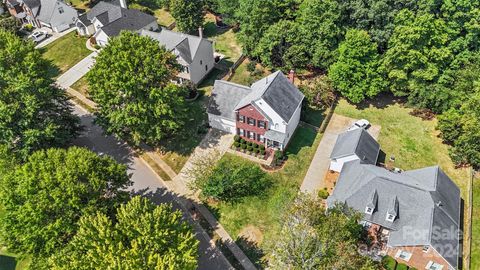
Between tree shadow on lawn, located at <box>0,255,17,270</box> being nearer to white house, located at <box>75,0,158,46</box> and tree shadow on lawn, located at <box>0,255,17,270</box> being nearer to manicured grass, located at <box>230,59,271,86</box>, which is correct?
manicured grass, located at <box>230,59,271,86</box>

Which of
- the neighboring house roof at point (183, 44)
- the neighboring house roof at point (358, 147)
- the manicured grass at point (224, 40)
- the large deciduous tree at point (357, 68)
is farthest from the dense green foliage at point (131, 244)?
the manicured grass at point (224, 40)

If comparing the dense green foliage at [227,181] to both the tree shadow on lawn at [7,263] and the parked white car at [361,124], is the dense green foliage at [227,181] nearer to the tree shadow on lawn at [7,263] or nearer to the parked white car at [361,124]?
the parked white car at [361,124]

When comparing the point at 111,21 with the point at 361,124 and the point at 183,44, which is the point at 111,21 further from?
the point at 361,124

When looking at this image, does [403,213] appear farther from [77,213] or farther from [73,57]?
[73,57]

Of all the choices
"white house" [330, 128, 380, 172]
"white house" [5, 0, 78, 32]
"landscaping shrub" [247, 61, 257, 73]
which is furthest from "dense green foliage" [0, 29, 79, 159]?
"white house" [330, 128, 380, 172]

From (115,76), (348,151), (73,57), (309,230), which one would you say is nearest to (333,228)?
(309,230)
